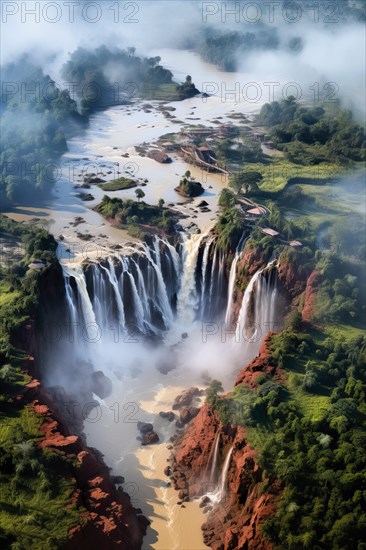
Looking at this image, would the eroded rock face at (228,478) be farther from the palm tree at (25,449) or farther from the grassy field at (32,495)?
the palm tree at (25,449)

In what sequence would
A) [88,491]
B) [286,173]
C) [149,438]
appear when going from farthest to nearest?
[286,173] < [149,438] < [88,491]

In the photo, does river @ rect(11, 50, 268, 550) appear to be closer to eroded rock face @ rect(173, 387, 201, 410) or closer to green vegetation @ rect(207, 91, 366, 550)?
eroded rock face @ rect(173, 387, 201, 410)

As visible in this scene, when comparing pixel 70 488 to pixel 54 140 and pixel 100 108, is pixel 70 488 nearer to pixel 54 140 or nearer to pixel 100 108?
pixel 54 140

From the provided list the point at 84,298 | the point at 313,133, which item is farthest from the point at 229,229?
the point at 313,133

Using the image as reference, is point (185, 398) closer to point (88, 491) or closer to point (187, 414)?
point (187, 414)

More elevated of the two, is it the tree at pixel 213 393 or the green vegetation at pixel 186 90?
the green vegetation at pixel 186 90

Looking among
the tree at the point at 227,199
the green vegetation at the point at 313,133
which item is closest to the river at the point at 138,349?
the tree at the point at 227,199

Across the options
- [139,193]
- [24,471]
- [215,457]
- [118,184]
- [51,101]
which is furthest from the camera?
[51,101]

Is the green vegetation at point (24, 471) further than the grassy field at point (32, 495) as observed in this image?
Yes
